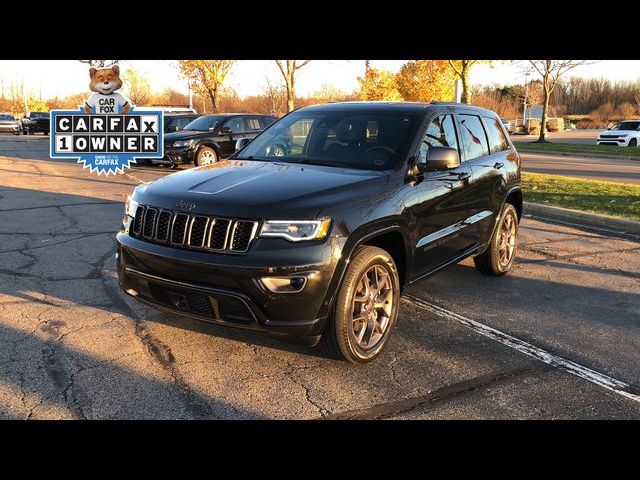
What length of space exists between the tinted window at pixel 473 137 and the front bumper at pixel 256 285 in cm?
245

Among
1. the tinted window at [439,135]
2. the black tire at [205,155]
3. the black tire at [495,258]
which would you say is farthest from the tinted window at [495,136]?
the black tire at [205,155]

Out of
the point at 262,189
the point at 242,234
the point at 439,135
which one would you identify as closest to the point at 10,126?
the point at 439,135

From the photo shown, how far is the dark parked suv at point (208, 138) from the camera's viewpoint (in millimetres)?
15859

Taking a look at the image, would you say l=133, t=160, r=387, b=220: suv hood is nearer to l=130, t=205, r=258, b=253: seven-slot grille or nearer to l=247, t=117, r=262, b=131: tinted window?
l=130, t=205, r=258, b=253: seven-slot grille

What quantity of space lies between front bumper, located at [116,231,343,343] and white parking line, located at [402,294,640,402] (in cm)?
167

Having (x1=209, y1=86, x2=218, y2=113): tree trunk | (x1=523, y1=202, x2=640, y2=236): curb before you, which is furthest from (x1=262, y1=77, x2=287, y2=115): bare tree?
(x1=523, y1=202, x2=640, y2=236): curb

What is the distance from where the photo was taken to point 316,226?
3406 mm

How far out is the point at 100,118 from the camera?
42.6 feet

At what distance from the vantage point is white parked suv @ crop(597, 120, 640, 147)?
31844 mm

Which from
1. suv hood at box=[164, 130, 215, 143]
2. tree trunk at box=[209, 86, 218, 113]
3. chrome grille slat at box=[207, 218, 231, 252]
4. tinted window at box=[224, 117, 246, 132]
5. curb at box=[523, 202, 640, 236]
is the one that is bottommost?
curb at box=[523, 202, 640, 236]

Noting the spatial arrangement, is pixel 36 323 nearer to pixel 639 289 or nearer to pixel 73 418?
pixel 73 418

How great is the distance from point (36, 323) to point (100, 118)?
9806 millimetres

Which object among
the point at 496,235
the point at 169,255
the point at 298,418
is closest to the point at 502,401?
the point at 298,418

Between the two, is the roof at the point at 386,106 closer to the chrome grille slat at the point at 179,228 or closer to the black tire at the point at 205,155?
the chrome grille slat at the point at 179,228
